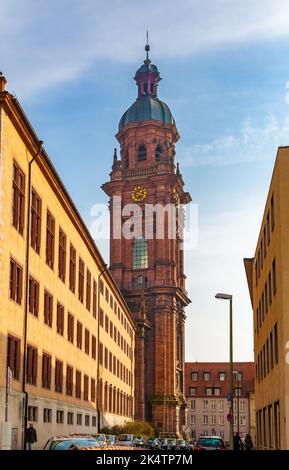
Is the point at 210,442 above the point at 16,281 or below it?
below

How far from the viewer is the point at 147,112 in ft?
368

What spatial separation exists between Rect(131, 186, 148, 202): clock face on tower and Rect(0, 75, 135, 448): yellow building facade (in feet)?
153

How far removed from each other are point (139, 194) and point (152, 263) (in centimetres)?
1050

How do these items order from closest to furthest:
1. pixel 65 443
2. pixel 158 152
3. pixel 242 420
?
pixel 65 443
pixel 158 152
pixel 242 420

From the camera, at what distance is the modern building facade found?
4973 inches

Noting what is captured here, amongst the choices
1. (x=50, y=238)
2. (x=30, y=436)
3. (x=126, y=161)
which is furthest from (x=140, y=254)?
(x=30, y=436)

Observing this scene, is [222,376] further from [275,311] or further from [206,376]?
[275,311]

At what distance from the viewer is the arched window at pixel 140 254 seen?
339ft

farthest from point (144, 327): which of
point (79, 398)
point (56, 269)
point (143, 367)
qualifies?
point (56, 269)

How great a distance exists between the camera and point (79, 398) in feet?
158

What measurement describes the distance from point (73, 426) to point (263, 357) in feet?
40.6

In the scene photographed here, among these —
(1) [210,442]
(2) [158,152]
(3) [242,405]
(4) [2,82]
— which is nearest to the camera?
(4) [2,82]

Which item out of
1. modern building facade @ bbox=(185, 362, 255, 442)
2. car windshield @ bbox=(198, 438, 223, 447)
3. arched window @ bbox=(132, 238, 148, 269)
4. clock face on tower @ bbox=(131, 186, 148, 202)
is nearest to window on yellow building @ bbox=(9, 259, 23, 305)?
car windshield @ bbox=(198, 438, 223, 447)

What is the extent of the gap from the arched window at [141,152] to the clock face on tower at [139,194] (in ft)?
19.7
